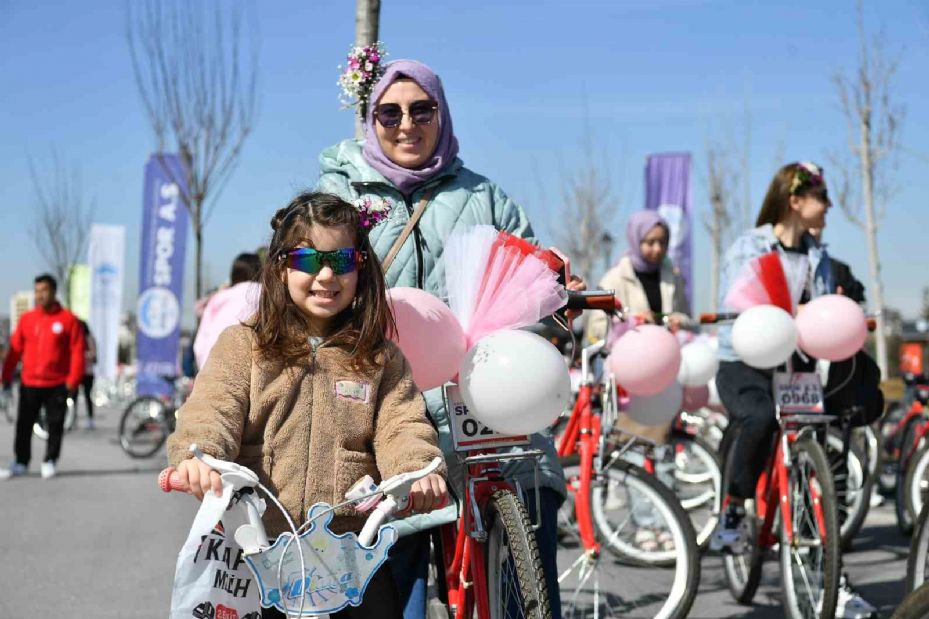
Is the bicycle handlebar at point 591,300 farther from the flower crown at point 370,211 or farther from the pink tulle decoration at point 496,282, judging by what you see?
the flower crown at point 370,211

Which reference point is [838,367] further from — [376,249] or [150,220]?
[150,220]

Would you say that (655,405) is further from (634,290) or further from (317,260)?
(317,260)

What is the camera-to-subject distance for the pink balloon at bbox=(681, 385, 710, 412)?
25.4 feet

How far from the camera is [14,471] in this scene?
517 inches

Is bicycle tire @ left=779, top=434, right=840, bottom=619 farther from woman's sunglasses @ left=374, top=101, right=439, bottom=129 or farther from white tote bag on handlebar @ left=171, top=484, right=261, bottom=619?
white tote bag on handlebar @ left=171, top=484, right=261, bottom=619

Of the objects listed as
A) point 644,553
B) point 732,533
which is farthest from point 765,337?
point 644,553

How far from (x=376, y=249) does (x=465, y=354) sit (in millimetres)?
520

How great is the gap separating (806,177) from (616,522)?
6.55 feet

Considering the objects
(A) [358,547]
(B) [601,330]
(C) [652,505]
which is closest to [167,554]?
(B) [601,330]

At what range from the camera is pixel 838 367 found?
19.7 ft

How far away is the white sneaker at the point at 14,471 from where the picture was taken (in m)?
13.1

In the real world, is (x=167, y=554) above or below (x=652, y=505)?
below

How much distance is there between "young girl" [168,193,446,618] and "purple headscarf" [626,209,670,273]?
5.12m

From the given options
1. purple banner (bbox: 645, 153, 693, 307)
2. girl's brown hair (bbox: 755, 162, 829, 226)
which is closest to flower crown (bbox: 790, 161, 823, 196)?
girl's brown hair (bbox: 755, 162, 829, 226)
